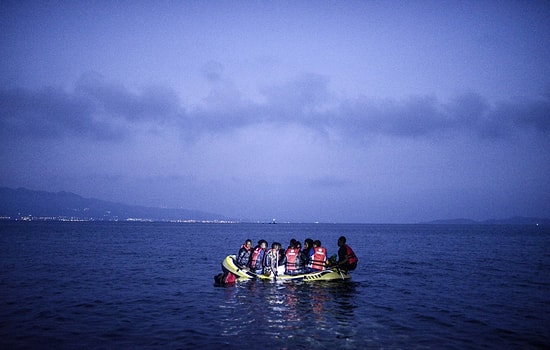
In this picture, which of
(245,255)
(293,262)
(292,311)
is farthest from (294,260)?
(292,311)

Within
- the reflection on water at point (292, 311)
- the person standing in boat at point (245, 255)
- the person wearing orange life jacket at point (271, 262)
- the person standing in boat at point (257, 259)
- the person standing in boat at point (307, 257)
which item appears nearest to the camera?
the reflection on water at point (292, 311)

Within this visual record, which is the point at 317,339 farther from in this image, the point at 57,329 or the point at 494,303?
the point at 494,303

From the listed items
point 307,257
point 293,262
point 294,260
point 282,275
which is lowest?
point 282,275

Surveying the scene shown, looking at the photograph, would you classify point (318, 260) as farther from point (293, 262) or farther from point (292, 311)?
point (292, 311)

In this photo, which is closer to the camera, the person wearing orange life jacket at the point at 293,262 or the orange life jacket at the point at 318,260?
the person wearing orange life jacket at the point at 293,262

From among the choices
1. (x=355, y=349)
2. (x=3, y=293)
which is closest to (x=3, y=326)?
(x=3, y=293)

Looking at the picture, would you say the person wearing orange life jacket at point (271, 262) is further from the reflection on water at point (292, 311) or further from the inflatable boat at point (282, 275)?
the reflection on water at point (292, 311)

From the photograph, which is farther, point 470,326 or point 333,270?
point 333,270

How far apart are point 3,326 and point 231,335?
7.44m

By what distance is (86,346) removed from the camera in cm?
968

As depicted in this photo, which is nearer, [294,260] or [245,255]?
[294,260]

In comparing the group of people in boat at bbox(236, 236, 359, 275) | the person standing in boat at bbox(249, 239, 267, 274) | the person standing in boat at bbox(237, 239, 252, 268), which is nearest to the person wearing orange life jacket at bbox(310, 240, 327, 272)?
the group of people in boat at bbox(236, 236, 359, 275)

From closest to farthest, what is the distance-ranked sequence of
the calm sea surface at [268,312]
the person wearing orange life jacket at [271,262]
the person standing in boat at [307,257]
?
the calm sea surface at [268,312] → the person wearing orange life jacket at [271,262] → the person standing in boat at [307,257]

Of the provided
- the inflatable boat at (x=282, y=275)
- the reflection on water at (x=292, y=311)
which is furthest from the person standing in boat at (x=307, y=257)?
the reflection on water at (x=292, y=311)
